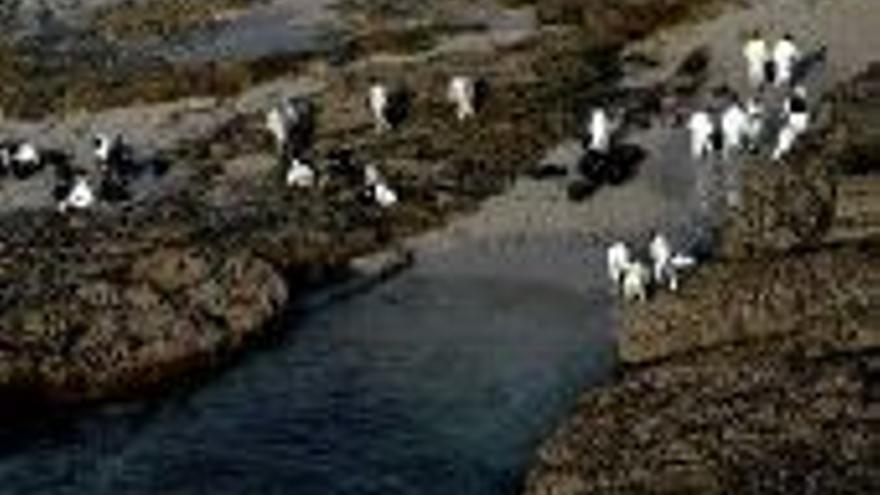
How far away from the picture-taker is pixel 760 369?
113 feet

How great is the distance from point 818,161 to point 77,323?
13251 millimetres

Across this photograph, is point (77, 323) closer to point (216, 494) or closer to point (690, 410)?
point (216, 494)

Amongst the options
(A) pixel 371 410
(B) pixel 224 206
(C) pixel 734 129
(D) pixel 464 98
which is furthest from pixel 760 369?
(D) pixel 464 98

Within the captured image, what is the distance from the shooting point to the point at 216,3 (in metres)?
71.1

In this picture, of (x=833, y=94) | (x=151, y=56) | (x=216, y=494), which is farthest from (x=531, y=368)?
(x=151, y=56)

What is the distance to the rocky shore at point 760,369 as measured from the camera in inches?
1226

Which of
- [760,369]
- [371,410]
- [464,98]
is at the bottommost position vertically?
[371,410]

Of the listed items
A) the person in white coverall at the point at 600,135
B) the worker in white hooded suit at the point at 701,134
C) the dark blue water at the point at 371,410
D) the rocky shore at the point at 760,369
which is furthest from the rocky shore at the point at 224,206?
the rocky shore at the point at 760,369

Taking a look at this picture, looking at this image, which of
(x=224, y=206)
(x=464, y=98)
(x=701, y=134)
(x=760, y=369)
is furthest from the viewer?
(x=464, y=98)

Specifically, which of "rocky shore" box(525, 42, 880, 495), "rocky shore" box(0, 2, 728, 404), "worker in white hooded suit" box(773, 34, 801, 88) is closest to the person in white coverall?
"rocky shore" box(0, 2, 728, 404)

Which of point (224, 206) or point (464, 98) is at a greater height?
point (464, 98)

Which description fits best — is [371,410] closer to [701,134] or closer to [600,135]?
[600,135]

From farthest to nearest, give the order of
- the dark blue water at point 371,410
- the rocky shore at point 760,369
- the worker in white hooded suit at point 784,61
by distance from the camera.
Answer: the worker in white hooded suit at point 784,61 → the dark blue water at point 371,410 → the rocky shore at point 760,369

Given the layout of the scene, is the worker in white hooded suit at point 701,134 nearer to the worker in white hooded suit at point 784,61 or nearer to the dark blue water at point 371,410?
A: the worker in white hooded suit at point 784,61
